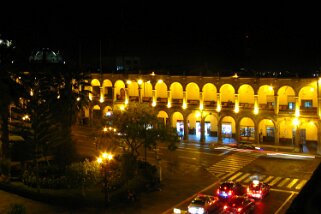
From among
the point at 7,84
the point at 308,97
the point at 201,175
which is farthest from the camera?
the point at 308,97

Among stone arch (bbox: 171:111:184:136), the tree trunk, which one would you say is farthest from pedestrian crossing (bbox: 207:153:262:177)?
the tree trunk

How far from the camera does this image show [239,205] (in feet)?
115

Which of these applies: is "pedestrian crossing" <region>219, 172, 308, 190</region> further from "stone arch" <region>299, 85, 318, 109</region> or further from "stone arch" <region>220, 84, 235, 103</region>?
"stone arch" <region>220, 84, 235, 103</region>

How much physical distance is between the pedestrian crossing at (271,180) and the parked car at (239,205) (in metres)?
9.47

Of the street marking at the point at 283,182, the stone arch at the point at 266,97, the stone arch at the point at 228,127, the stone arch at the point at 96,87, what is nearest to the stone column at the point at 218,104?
the stone arch at the point at 228,127

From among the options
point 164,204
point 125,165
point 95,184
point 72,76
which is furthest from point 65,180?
point 72,76

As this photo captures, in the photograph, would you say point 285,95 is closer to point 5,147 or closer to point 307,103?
point 307,103

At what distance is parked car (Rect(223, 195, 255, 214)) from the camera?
33969 millimetres

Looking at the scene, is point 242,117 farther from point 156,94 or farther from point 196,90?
point 156,94

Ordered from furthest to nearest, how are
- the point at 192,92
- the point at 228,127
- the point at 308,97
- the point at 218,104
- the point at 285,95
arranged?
the point at 192,92
the point at 228,127
the point at 218,104
the point at 285,95
the point at 308,97

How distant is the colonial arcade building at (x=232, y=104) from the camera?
210 ft

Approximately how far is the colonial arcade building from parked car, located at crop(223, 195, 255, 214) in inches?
1163

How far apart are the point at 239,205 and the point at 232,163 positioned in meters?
21.2

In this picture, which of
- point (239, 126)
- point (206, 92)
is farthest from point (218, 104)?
point (239, 126)
